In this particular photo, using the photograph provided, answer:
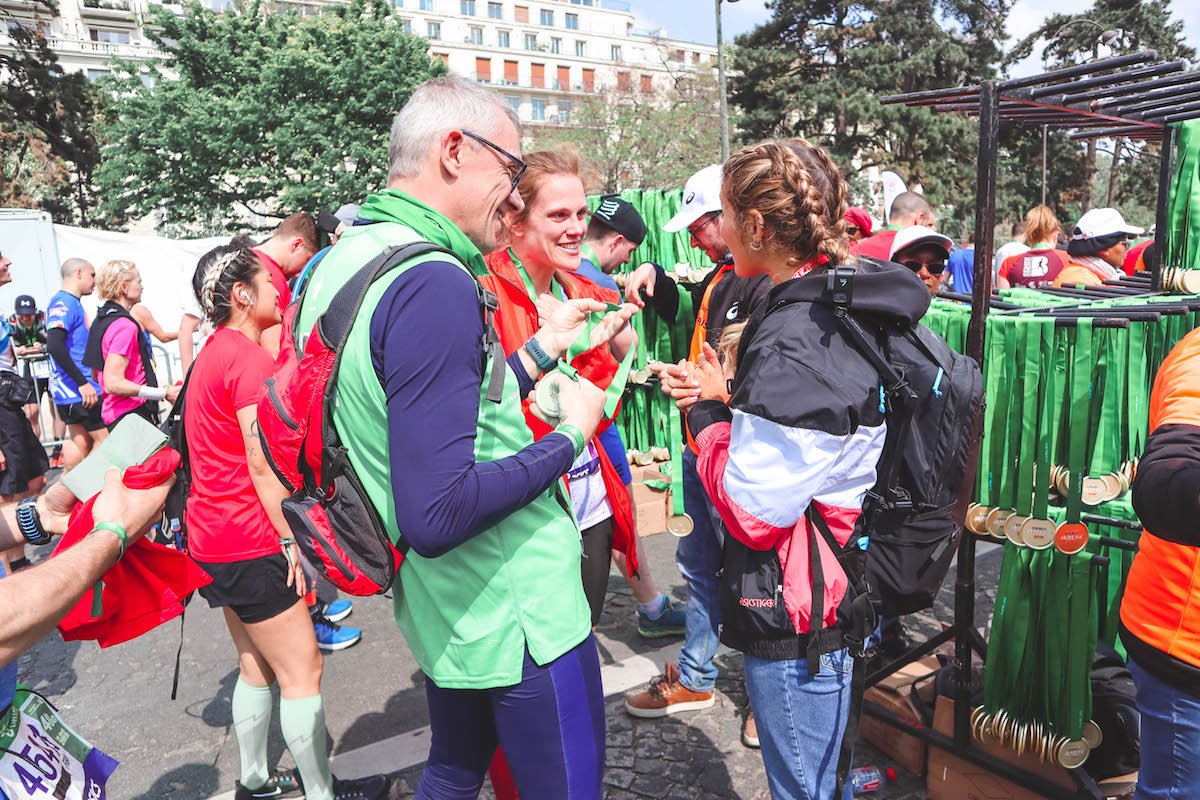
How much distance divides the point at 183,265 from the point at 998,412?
14.2m

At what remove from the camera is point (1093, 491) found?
2.58m

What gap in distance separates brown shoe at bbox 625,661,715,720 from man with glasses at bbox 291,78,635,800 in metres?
1.73

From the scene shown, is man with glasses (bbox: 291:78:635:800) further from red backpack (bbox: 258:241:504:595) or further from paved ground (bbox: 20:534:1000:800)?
paved ground (bbox: 20:534:1000:800)

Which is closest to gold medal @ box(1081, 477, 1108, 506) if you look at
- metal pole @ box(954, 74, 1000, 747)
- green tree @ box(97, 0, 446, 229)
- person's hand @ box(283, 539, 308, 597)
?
metal pole @ box(954, 74, 1000, 747)

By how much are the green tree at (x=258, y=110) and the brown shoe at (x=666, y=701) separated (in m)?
24.9

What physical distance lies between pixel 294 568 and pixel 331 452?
138 centimetres

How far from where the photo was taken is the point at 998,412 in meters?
2.76

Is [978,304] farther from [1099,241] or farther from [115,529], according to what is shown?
[1099,241]

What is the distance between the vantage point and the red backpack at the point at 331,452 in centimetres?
156

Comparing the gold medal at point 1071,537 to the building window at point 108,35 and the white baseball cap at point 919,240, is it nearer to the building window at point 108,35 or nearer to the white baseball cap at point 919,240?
the white baseball cap at point 919,240

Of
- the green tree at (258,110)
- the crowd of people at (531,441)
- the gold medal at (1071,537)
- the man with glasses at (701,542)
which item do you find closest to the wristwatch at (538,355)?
the crowd of people at (531,441)

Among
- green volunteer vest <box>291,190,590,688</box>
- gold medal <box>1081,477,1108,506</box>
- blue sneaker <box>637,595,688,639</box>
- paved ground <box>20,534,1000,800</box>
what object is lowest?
paved ground <box>20,534,1000,800</box>

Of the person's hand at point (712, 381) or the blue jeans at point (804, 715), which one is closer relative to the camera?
the blue jeans at point (804, 715)

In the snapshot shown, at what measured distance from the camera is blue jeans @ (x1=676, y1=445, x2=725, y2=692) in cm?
343
